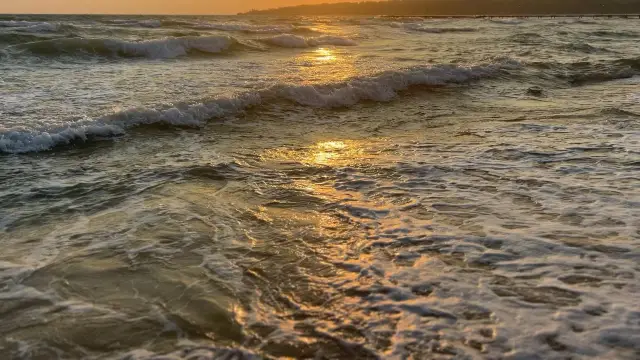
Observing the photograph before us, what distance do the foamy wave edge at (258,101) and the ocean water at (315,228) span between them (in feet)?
0.18

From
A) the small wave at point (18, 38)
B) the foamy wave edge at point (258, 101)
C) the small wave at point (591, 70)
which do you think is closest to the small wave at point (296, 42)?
the small wave at point (18, 38)

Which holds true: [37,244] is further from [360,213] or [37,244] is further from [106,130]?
[106,130]

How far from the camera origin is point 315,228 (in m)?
4.41

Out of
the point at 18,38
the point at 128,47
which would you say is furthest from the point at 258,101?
the point at 18,38

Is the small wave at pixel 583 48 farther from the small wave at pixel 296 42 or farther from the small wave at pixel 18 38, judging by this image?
the small wave at pixel 18 38

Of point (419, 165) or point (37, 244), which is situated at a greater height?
point (419, 165)

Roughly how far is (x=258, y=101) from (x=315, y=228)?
6.49 m

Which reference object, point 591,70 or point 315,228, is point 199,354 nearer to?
point 315,228

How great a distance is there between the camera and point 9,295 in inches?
135

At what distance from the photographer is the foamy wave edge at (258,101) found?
7461mm

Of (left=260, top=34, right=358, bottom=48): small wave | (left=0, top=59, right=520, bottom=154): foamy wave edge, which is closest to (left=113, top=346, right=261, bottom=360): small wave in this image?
(left=0, top=59, right=520, bottom=154): foamy wave edge

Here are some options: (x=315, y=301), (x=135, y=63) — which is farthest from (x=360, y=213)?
(x=135, y=63)

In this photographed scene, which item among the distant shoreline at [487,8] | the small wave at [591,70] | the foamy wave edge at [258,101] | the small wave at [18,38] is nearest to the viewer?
the foamy wave edge at [258,101]

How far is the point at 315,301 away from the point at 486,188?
2682mm
